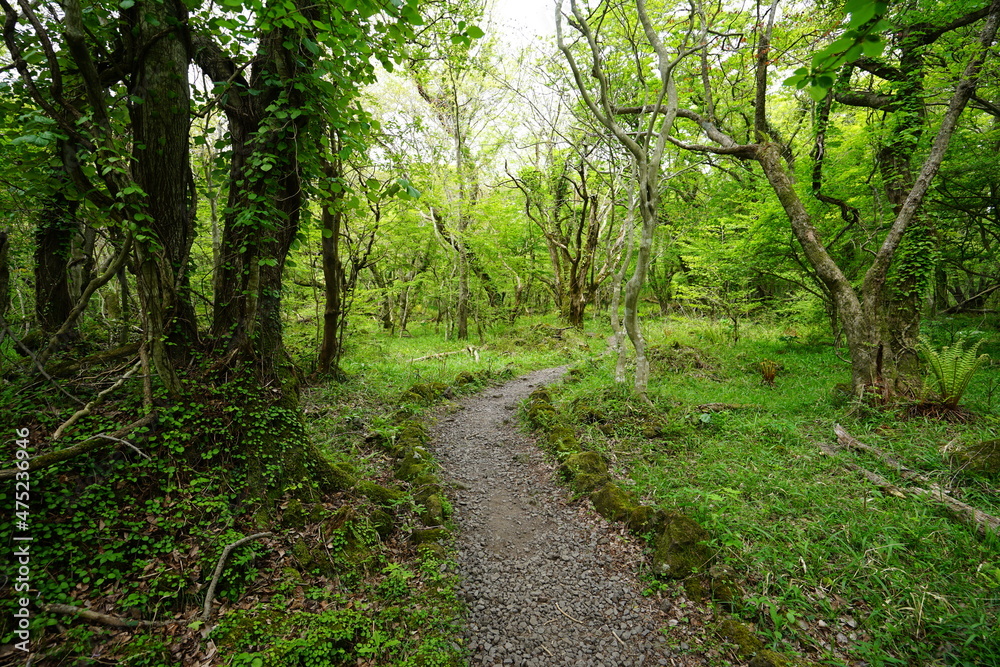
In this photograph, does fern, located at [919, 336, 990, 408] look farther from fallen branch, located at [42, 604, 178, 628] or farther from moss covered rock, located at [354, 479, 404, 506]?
fallen branch, located at [42, 604, 178, 628]

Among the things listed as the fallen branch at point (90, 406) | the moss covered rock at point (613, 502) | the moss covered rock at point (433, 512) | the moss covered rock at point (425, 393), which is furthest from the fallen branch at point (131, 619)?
the moss covered rock at point (425, 393)

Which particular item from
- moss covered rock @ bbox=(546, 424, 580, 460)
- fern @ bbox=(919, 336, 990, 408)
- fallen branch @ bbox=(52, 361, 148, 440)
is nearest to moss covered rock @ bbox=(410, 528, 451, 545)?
moss covered rock @ bbox=(546, 424, 580, 460)

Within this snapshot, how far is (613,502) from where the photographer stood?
4352mm

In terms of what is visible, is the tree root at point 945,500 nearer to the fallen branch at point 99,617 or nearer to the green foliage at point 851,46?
the green foliage at point 851,46

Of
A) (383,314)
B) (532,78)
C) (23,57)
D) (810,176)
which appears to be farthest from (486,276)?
(23,57)

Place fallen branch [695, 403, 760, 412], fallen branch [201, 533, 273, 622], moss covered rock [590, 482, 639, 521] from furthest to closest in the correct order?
fallen branch [695, 403, 760, 412]
moss covered rock [590, 482, 639, 521]
fallen branch [201, 533, 273, 622]

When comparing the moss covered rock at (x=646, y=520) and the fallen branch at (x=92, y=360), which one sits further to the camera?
the moss covered rock at (x=646, y=520)

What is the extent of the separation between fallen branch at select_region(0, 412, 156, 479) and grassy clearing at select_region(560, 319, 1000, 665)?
475 cm

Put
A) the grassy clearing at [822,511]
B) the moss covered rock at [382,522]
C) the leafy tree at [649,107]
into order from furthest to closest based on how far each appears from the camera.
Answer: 1. the leafy tree at [649,107]
2. the moss covered rock at [382,522]
3. the grassy clearing at [822,511]

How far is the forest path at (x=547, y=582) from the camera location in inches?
115

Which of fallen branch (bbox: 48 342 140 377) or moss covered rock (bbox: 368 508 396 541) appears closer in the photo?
fallen branch (bbox: 48 342 140 377)

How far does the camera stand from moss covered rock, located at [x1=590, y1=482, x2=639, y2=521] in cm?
424

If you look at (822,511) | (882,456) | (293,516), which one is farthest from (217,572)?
(882,456)

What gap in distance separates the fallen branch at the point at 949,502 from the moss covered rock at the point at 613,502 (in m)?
2.52
